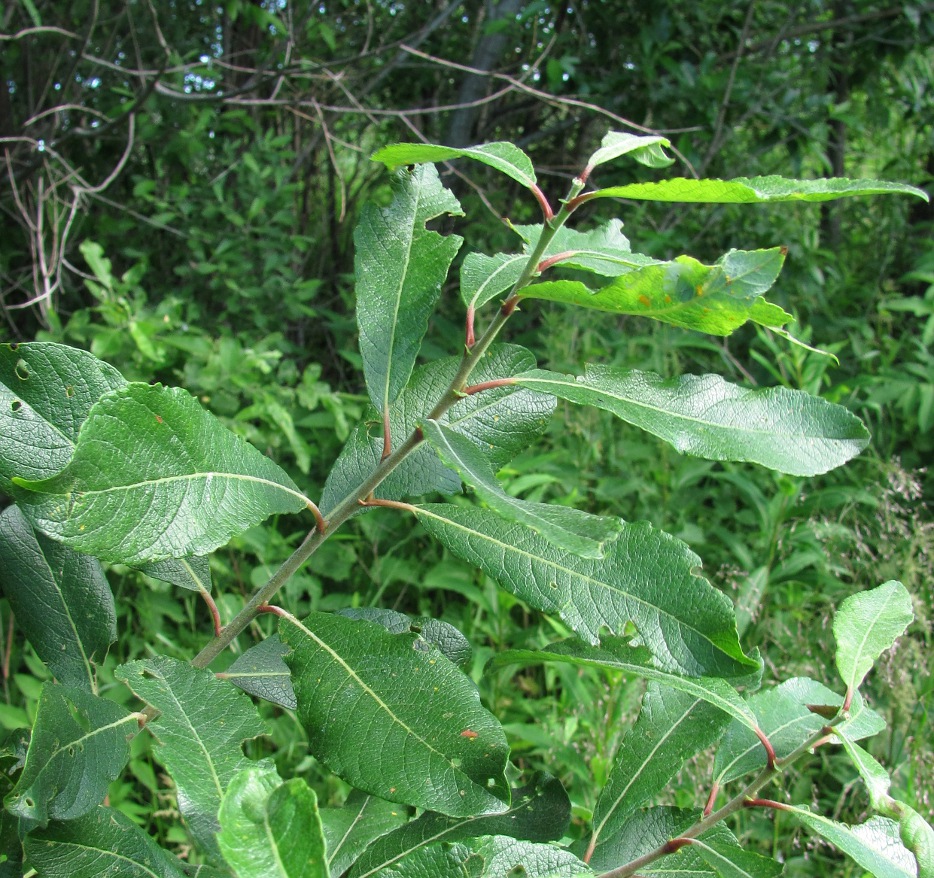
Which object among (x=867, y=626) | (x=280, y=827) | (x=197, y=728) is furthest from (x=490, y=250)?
(x=280, y=827)

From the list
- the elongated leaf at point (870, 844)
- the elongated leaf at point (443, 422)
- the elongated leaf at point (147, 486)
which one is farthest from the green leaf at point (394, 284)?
the elongated leaf at point (870, 844)

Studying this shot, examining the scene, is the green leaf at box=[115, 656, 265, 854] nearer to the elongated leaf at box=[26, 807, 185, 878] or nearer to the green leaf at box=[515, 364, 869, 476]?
the elongated leaf at box=[26, 807, 185, 878]

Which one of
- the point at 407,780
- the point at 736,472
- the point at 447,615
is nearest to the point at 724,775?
the point at 407,780

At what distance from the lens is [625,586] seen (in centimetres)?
64

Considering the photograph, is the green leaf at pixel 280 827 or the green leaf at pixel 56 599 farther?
the green leaf at pixel 56 599

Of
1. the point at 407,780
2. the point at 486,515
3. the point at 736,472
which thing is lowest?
the point at 736,472

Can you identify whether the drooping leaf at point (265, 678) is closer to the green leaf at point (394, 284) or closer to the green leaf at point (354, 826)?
the green leaf at point (354, 826)

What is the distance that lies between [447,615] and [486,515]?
72.8 inches

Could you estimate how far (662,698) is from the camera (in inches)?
33.2

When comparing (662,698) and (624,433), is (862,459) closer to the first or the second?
(624,433)

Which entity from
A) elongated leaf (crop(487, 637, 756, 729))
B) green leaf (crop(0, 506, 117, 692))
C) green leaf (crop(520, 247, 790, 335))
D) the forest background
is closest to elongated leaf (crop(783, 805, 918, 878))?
elongated leaf (crop(487, 637, 756, 729))

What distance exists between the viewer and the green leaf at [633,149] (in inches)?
25.7

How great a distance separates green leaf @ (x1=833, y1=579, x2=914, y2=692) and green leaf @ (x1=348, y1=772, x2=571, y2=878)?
0.90ft

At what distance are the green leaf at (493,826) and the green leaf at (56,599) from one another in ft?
1.09
